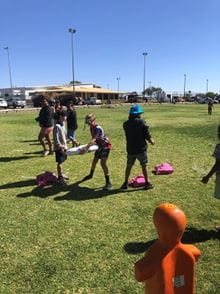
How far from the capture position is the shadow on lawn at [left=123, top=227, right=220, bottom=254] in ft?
17.6

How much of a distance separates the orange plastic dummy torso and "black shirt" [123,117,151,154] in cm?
584

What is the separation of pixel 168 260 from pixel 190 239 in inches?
142

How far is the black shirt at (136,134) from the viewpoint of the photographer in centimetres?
805

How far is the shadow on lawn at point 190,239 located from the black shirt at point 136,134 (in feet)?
8.22

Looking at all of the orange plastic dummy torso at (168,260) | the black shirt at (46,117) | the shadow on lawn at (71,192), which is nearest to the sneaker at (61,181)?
the shadow on lawn at (71,192)

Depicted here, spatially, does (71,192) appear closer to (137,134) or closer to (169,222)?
(137,134)

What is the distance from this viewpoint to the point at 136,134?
317 inches

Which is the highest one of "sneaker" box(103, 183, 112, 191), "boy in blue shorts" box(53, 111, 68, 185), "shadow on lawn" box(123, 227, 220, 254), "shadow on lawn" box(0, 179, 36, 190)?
"boy in blue shorts" box(53, 111, 68, 185)

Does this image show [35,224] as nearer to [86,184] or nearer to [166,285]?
[86,184]

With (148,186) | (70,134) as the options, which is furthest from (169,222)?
(70,134)

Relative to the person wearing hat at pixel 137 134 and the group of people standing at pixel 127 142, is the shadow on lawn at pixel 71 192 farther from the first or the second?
the person wearing hat at pixel 137 134

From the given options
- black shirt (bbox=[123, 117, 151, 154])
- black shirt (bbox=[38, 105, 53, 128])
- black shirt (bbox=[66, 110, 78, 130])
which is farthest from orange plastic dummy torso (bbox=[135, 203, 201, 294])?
black shirt (bbox=[66, 110, 78, 130])

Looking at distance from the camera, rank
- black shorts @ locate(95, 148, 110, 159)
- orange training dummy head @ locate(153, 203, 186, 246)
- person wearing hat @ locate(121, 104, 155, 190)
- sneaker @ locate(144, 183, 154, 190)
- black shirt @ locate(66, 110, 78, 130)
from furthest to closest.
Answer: black shirt @ locate(66, 110, 78, 130)
black shorts @ locate(95, 148, 110, 159)
sneaker @ locate(144, 183, 154, 190)
person wearing hat @ locate(121, 104, 155, 190)
orange training dummy head @ locate(153, 203, 186, 246)

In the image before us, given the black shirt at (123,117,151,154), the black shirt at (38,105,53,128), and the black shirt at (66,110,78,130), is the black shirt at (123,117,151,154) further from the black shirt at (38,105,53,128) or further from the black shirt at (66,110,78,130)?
the black shirt at (66,110,78,130)
